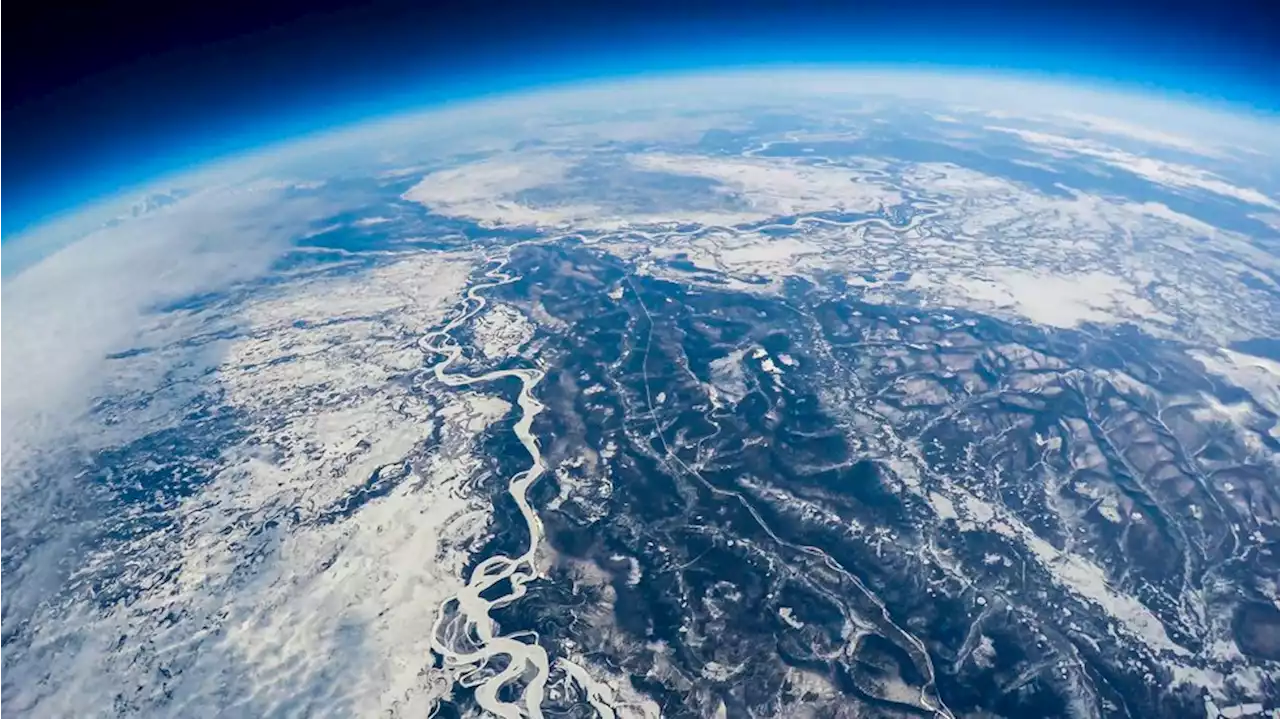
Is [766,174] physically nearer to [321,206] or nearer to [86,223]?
[321,206]

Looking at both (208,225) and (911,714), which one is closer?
(911,714)

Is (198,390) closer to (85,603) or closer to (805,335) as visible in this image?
(85,603)

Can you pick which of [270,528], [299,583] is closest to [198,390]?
[270,528]

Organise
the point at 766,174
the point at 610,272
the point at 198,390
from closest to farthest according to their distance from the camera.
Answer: the point at 198,390, the point at 610,272, the point at 766,174

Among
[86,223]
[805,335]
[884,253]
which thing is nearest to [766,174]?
[884,253]

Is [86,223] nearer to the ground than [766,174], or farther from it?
nearer to the ground

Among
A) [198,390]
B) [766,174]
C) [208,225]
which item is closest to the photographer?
[198,390]
